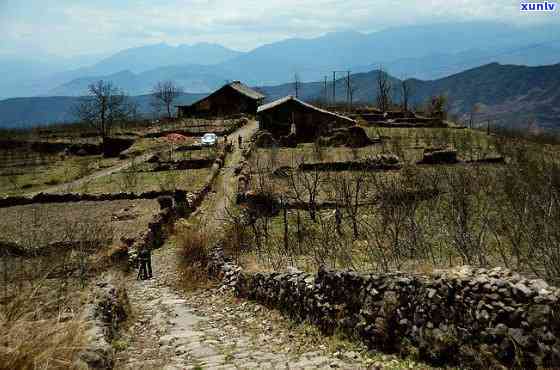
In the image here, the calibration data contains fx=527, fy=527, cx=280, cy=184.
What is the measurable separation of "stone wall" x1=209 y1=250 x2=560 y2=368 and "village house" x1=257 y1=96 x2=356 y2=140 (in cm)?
3739

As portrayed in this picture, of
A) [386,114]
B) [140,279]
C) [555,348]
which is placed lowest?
[140,279]

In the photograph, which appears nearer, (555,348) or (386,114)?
(555,348)

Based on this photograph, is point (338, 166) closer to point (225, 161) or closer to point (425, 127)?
point (225, 161)

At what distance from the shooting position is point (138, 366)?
319 inches

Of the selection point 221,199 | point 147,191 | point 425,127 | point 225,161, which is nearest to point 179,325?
point 221,199

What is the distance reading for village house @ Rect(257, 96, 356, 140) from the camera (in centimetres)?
4725

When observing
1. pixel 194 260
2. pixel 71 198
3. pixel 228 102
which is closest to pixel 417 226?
pixel 194 260

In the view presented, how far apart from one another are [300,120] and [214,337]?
38.6 metres

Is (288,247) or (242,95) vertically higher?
(242,95)

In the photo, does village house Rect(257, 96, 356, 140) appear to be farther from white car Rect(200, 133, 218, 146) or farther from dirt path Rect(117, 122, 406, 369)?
dirt path Rect(117, 122, 406, 369)

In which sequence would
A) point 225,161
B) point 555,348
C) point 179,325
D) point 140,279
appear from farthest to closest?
point 225,161 → point 140,279 → point 179,325 → point 555,348

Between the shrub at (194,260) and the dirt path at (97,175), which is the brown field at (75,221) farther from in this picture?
the dirt path at (97,175)

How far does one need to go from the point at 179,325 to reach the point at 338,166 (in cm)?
2102

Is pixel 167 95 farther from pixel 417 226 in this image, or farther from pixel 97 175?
pixel 417 226
